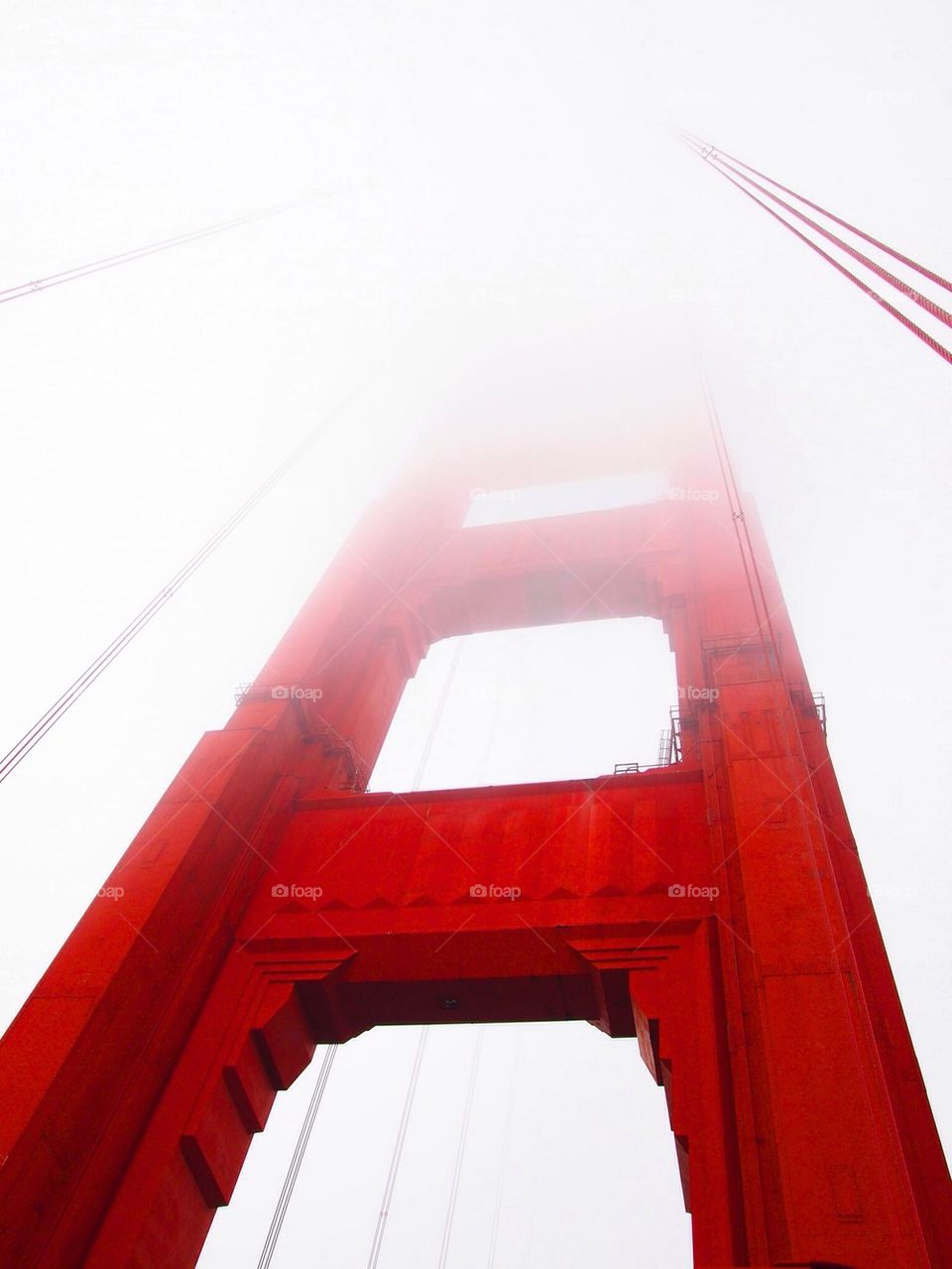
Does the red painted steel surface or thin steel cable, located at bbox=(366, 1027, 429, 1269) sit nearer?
the red painted steel surface

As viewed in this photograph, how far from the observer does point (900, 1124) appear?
5.76m

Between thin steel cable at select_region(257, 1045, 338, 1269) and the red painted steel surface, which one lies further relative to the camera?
thin steel cable at select_region(257, 1045, 338, 1269)

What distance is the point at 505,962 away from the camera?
8.08 metres

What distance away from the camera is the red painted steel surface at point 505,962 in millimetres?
5617

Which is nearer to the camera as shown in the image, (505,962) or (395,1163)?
(505,962)

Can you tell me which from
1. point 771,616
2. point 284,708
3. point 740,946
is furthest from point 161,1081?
point 771,616

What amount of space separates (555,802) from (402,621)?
529cm

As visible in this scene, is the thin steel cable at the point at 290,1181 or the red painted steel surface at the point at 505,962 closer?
the red painted steel surface at the point at 505,962

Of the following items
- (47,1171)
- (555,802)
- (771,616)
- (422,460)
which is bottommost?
(47,1171)

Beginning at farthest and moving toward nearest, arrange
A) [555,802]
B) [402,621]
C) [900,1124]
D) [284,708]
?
1. [402,621]
2. [284,708]
3. [555,802]
4. [900,1124]

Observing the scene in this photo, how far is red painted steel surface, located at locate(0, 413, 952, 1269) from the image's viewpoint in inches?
221

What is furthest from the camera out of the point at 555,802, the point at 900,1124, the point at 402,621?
the point at 402,621

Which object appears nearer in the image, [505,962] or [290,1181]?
[505,962]

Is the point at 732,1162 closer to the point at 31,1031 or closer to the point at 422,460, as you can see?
the point at 31,1031
